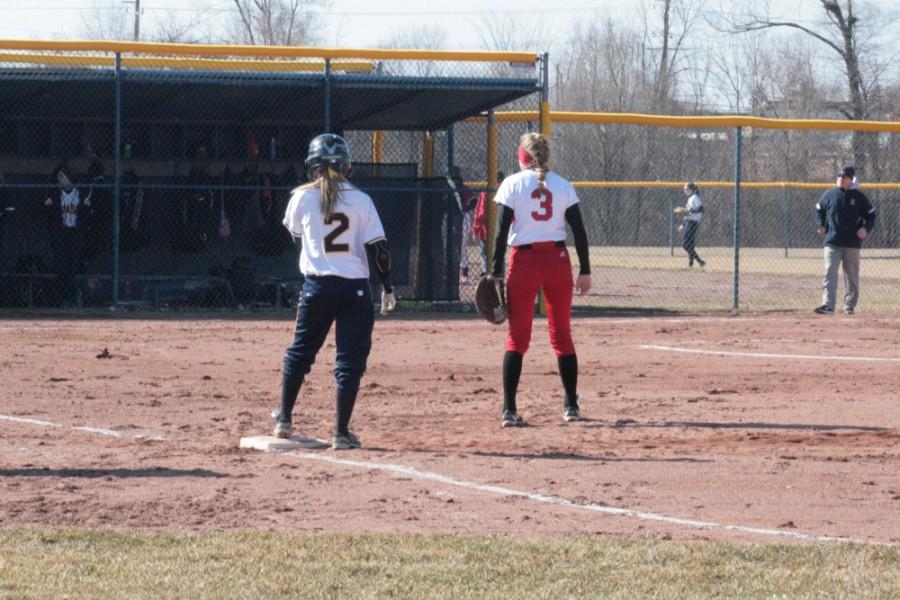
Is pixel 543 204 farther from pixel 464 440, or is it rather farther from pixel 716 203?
pixel 716 203

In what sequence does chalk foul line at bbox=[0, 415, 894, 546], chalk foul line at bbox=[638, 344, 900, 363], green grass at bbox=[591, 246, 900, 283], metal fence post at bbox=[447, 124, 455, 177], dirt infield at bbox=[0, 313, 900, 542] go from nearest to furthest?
chalk foul line at bbox=[0, 415, 894, 546] < dirt infield at bbox=[0, 313, 900, 542] < chalk foul line at bbox=[638, 344, 900, 363] < metal fence post at bbox=[447, 124, 455, 177] < green grass at bbox=[591, 246, 900, 283]

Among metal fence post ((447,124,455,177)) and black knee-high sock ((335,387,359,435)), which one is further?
metal fence post ((447,124,455,177))

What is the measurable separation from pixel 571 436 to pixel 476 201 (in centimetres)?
1521

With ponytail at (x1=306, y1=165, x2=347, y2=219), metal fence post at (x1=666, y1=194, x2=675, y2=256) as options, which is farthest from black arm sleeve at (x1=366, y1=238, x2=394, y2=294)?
metal fence post at (x1=666, y1=194, x2=675, y2=256)

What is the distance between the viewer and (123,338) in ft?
50.7

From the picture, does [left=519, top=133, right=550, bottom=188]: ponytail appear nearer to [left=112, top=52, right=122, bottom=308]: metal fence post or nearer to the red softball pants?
the red softball pants

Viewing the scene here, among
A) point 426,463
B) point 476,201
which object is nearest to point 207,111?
point 476,201

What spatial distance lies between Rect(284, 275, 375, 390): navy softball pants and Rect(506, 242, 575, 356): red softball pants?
1421 mm

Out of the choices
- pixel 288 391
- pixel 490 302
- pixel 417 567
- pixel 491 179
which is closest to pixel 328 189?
pixel 288 391

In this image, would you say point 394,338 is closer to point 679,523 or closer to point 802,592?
point 679,523

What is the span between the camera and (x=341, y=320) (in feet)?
28.2

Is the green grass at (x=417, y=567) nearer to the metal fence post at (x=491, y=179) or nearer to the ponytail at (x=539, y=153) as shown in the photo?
the ponytail at (x=539, y=153)

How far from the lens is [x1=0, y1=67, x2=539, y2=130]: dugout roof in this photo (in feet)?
59.9

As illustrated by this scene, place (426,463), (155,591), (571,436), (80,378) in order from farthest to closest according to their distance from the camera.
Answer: (80,378), (571,436), (426,463), (155,591)
